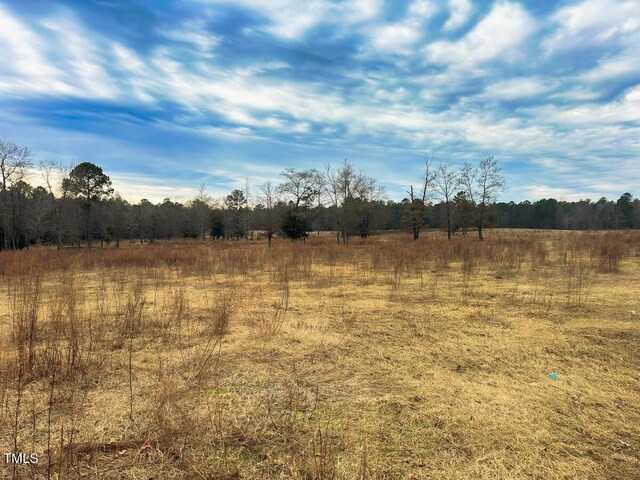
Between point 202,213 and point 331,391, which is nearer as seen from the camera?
point 331,391

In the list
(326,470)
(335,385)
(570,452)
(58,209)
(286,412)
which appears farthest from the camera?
(58,209)

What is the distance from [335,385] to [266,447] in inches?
43.4

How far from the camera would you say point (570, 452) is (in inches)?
89.6

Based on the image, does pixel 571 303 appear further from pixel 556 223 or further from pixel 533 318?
pixel 556 223

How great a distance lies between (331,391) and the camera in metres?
3.19

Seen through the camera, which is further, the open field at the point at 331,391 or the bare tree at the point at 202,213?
the bare tree at the point at 202,213

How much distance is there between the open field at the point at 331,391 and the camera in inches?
86.3

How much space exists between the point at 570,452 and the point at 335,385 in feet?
6.13

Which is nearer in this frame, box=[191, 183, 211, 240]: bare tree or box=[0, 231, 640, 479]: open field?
box=[0, 231, 640, 479]: open field

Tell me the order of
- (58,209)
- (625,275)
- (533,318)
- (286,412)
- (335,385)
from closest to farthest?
(286,412) < (335,385) < (533,318) < (625,275) < (58,209)

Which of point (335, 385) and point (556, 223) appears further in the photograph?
point (556, 223)

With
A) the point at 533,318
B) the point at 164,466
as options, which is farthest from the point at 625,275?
the point at 164,466

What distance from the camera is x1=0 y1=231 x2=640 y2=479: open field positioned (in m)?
2.19

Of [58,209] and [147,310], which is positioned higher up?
[58,209]
